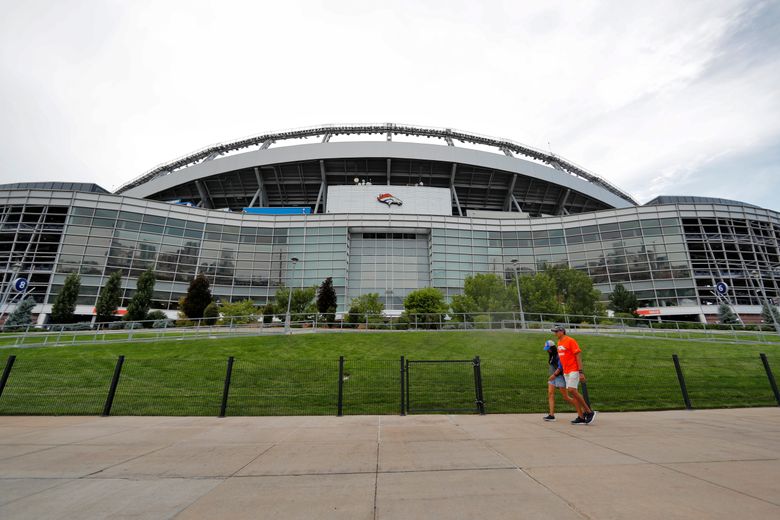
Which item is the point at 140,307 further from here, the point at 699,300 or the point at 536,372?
the point at 699,300

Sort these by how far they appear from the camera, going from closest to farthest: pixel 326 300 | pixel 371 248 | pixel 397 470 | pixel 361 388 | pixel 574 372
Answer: pixel 397 470, pixel 574 372, pixel 361 388, pixel 326 300, pixel 371 248

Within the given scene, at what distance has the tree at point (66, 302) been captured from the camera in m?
34.2

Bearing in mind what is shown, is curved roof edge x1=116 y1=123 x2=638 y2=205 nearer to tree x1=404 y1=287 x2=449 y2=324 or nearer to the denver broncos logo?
the denver broncos logo

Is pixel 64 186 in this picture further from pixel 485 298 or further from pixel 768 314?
pixel 768 314

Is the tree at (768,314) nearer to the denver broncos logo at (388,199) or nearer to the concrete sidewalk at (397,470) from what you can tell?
the concrete sidewalk at (397,470)

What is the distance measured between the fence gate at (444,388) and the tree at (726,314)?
44031 mm

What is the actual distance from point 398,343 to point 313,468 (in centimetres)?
1495

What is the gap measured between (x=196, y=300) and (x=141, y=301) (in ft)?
15.8

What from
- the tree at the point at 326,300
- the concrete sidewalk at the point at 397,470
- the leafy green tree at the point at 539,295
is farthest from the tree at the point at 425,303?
the concrete sidewalk at the point at 397,470

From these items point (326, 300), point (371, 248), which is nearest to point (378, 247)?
point (371, 248)

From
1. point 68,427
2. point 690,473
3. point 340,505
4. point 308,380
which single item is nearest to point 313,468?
point 340,505

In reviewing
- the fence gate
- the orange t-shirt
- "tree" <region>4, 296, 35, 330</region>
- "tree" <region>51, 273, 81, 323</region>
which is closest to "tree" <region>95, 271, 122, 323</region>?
"tree" <region>51, 273, 81, 323</region>

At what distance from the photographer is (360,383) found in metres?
11.4

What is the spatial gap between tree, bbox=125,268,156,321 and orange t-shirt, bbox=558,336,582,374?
37.6 m
